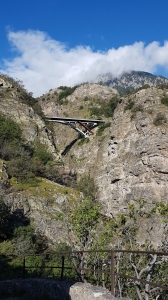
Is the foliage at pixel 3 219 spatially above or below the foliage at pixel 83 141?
below

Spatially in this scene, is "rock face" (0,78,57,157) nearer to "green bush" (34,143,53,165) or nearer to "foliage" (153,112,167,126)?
"green bush" (34,143,53,165)

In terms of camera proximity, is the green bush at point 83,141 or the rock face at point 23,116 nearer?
the rock face at point 23,116

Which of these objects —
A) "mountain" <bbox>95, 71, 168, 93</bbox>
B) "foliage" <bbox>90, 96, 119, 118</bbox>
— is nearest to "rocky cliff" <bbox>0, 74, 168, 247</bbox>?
"foliage" <bbox>90, 96, 119, 118</bbox>

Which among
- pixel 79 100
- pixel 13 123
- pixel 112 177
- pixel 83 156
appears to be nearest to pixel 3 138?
pixel 13 123

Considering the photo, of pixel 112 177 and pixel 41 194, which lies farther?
pixel 112 177

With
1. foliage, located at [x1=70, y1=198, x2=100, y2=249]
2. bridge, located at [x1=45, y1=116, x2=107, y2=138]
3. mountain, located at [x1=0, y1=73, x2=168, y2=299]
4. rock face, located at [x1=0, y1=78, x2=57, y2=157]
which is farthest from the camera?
bridge, located at [x1=45, y1=116, x2=107, y2=138]

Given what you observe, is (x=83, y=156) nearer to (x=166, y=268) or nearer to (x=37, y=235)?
(x=37, y=235)

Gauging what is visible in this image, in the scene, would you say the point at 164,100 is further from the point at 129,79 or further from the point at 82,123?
the point at 129,79

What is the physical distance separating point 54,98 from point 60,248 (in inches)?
2391

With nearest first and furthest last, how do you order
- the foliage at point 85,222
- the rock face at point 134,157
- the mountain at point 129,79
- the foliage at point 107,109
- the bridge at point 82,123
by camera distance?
the foliage at point 85,222
the rock face at point 134,157
the bridge at point 82,123
the foliage at point 107,109
the mountain at point 129,79

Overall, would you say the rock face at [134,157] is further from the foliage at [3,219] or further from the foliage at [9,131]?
the foliage at [3,219]

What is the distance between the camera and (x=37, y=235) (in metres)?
23.0

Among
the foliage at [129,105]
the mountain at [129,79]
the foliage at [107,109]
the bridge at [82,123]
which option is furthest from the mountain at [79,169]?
the mountain at [129,79]

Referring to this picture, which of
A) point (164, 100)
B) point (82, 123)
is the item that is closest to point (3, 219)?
point (164, 100)
